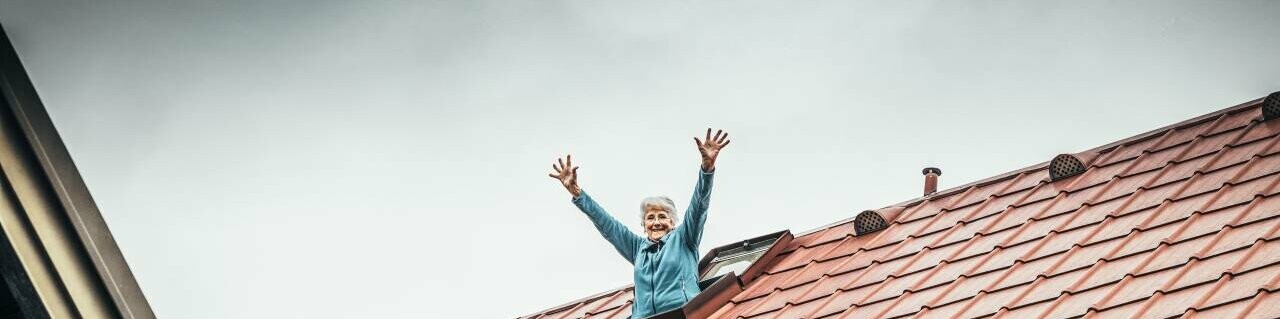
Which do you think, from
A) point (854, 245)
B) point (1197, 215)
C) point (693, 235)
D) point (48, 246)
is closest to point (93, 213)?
point (48, 246)

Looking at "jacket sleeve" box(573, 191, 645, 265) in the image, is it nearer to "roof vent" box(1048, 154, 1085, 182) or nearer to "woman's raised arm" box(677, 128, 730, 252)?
"woman's raised arm" box(677, 128, 730, 252)

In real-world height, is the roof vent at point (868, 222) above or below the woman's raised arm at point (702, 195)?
below

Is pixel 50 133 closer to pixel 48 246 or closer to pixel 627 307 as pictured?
pixel 48 246

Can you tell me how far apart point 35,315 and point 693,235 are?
4228 mm

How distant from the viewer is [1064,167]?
33.0 feet

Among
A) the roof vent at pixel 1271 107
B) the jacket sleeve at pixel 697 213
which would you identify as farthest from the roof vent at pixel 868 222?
the roof vent at pixel 1271 107

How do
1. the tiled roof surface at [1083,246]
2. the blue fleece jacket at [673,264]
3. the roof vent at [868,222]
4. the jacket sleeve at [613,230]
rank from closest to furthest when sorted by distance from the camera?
1. the tiled roof surface at [1083,246]
2. the blue fleece jacket at [673,264]
3. the roof vent at [868,222]
4. the jacket sleeve at [613,230]

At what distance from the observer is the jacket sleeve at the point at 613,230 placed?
35.1 ft

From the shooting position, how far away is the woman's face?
1053cm

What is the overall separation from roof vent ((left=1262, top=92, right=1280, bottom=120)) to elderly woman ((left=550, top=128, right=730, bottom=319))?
3.41 m

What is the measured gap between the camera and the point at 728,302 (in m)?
9.91

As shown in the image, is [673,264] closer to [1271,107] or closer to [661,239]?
[661,239]

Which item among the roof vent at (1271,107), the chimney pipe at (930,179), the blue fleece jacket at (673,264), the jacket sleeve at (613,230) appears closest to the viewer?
the roof vent at (1271,107)

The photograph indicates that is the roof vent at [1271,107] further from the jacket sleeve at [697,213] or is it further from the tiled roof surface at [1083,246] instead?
the jacket sleeve at [697,213]
